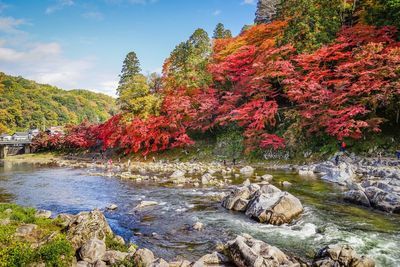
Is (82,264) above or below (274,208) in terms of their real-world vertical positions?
below

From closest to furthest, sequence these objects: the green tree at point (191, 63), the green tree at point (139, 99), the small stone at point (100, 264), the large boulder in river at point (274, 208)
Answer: the small stone at point (100, 264), the large boulder in river at point (274, 208), the green tree at point (191, 63), the green tree at point (139, 99)

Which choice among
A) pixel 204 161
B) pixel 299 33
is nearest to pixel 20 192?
pixel 204 161

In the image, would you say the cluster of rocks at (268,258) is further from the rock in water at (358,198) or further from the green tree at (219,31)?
the green tree at (219,31)

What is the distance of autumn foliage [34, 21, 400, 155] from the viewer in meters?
23.5

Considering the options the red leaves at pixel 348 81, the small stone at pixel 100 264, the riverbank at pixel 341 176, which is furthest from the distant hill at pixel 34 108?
the small stone at pixel 100 264

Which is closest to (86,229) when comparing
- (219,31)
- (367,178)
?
(367,178)

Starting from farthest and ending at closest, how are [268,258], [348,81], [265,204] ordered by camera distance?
[348,81] < [265,204] < [268,258]

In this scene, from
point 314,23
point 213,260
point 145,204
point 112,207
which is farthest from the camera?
point 314,23

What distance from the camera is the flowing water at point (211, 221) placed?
979cm

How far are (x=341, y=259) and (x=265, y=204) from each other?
17.0 ft

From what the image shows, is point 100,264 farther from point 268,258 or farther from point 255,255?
point 268,258

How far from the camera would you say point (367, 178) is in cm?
1861

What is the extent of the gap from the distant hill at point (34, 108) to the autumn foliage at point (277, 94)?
72426 millimetres

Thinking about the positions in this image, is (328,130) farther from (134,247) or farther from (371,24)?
(134,247)
